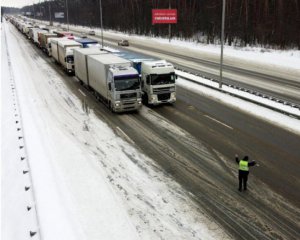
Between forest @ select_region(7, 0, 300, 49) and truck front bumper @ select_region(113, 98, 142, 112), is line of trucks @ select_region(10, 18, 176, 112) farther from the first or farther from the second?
forest @ select_region(7, 0, 300, 49)

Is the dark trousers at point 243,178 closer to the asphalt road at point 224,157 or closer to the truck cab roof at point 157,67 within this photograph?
the asphalt road at point 224,157

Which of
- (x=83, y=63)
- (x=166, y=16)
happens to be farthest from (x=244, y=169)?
(x=166, y=16)

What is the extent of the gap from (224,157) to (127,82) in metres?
9.17

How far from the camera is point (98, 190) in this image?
515 inches

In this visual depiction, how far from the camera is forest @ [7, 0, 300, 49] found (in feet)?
183

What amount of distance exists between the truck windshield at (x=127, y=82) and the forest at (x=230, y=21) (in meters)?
39.5

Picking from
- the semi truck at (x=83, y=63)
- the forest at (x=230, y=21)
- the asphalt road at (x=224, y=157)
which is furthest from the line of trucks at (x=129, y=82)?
the forest at (x=230, y=21)

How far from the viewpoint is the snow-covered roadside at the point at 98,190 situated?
10719 mm

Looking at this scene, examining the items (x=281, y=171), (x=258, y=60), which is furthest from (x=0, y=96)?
(x=258, y=60)

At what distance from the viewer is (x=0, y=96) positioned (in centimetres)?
2917

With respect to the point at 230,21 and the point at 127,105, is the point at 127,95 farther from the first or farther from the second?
the point at 230,21

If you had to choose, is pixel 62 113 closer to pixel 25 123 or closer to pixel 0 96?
pixel 25 123

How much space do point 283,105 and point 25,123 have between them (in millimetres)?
17937

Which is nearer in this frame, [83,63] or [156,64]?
[156,64]
